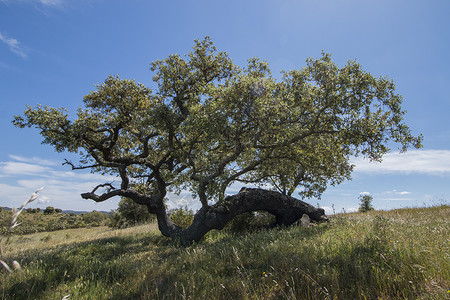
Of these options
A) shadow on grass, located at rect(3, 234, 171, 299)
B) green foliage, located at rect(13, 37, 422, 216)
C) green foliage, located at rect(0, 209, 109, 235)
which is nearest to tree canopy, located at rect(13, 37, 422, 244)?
green foliage, located at rect(13, 37, 422, 216)

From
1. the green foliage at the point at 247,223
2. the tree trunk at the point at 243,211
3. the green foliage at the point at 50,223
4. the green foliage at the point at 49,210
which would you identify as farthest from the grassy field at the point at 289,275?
the green foliage at the point at 49,210

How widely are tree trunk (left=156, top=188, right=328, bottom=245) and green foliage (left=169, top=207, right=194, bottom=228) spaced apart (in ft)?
8.44

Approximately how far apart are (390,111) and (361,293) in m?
11.6

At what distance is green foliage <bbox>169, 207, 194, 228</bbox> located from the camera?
18.9 metres

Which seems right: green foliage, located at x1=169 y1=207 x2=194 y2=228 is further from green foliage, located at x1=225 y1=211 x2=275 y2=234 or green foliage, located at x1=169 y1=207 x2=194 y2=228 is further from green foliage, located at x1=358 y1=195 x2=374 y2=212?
green foliage, located at x1=358 y1=195 x2=374 y2=212

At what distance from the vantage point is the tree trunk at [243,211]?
1466cm

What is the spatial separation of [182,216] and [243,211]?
6580mm

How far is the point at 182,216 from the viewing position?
19.4 meters

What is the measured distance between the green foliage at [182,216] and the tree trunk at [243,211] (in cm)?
257

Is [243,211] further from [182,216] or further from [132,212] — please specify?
[132,212]

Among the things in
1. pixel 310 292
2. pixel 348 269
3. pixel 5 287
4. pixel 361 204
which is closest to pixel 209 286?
pixel 310 292

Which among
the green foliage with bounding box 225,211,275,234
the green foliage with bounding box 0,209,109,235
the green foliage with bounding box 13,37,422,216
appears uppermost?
the green foliage with bounding box 13,37,422,216

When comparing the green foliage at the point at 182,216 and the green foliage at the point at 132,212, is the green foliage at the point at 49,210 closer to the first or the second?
the green foliage at the point at 132,212

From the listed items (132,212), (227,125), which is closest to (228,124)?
(227,125)
